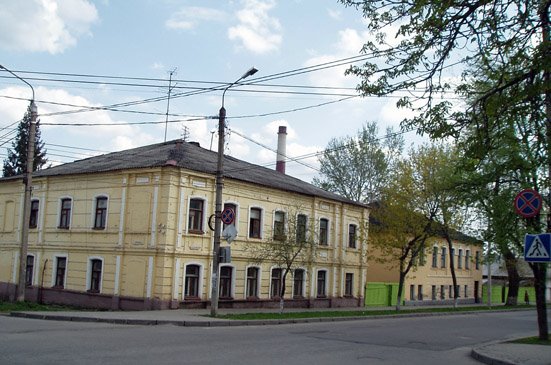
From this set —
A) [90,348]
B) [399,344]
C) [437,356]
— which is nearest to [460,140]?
[437,356]

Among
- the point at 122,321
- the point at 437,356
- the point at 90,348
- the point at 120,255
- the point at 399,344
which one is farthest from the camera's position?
the point at 120,255

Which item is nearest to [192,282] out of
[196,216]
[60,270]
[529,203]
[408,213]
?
[196,216]

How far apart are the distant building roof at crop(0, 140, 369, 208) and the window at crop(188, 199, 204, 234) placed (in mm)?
1504

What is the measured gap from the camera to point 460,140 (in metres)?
12.6

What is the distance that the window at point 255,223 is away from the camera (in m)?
30.4

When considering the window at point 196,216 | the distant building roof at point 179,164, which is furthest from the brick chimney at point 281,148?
the window at point 196,216

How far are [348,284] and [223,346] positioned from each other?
81.0 feet

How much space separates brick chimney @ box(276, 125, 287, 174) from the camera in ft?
135

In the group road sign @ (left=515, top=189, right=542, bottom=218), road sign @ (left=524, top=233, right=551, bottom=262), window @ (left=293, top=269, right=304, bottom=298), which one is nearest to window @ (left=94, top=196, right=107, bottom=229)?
window @ (left=293, top=269, right=304, bottom=298)

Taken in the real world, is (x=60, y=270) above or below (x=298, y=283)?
above

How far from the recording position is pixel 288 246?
2716 centimetres

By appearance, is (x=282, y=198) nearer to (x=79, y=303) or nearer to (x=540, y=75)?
(x=79, y=303)

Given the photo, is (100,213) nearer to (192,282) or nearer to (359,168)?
(192,282)

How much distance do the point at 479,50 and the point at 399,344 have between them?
9.00 metres
